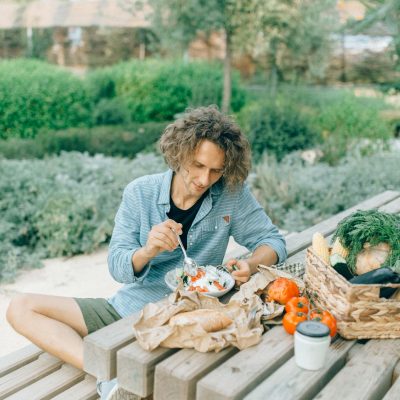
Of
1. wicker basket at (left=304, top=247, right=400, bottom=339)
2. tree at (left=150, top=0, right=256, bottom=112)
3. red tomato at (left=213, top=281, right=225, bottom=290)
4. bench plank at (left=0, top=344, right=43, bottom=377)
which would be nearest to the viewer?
wicker basket at (left=304, top=247, right=400, bottom=339)

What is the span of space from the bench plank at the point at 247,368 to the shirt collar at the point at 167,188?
776 millimetres

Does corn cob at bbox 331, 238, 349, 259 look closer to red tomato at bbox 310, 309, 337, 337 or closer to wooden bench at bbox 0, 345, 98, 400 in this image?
red tomato at bbox 310, 309, 337, 337

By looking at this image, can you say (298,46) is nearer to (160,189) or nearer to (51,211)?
(51,211)

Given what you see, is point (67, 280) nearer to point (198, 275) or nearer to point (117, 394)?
point (198, 275)

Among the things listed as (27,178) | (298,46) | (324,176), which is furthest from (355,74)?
(27,178)

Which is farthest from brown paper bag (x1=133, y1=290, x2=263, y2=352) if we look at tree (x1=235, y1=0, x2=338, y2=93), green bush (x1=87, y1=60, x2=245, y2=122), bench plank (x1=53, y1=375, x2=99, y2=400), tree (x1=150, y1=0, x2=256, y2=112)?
green bush (x1=87, y1=60, x2=245, y2=122)

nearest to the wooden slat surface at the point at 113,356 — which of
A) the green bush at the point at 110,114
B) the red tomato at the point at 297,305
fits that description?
the red tomato at the point at 297,305

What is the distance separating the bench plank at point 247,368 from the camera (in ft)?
4.93

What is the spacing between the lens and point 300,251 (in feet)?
8.96

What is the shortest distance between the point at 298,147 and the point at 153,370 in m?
5.82

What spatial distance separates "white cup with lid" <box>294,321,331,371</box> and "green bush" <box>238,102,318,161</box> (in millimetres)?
5499

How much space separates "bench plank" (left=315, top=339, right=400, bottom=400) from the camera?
1.55 metres

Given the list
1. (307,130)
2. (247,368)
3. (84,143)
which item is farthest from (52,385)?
(84,143)

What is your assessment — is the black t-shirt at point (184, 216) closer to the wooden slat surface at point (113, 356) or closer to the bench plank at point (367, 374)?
the wooden slat surface at point (113, 356)
